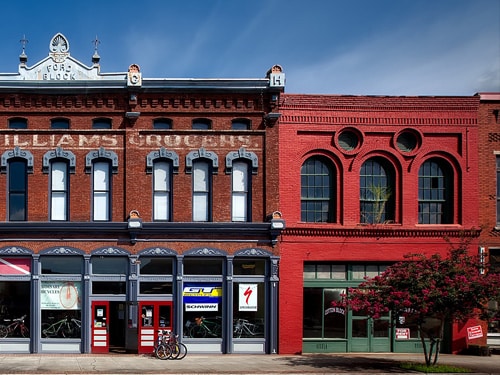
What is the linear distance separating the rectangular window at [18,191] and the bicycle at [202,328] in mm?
7951

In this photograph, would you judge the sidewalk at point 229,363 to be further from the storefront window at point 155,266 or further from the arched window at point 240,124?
the arched window at point 240,124

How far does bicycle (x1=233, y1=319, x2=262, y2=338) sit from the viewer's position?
2641 centimetres

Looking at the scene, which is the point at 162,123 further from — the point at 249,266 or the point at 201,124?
the point at 249,266

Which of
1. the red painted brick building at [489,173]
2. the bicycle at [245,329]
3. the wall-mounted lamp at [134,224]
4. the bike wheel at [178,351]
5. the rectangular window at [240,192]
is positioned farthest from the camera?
the red painted brick building at [489,173]

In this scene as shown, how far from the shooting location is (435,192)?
2772cm

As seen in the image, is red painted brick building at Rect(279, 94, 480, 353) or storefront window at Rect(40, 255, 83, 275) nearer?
storefront window at Rect(40, 255, 83, 275)

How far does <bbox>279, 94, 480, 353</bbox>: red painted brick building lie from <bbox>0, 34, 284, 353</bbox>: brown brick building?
1004 millimetres

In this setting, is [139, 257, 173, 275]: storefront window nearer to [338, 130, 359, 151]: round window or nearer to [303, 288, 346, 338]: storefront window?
[303, 288, 346, 338]: storefront window

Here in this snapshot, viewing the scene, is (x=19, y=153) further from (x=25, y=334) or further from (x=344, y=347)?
(x=344, y=347)

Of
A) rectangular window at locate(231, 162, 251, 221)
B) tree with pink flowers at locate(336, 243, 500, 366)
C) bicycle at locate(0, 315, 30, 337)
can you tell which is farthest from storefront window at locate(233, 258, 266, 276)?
bicycle at locate(0, 315, 30, 337)

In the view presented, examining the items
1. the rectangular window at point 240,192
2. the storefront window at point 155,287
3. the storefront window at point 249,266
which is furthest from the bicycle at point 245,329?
the rectangular window at point 240,192

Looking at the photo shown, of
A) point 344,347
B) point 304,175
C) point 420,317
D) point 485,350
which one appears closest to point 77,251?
point 304,175

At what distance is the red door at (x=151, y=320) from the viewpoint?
25.9 meters

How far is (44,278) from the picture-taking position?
1029 inches
